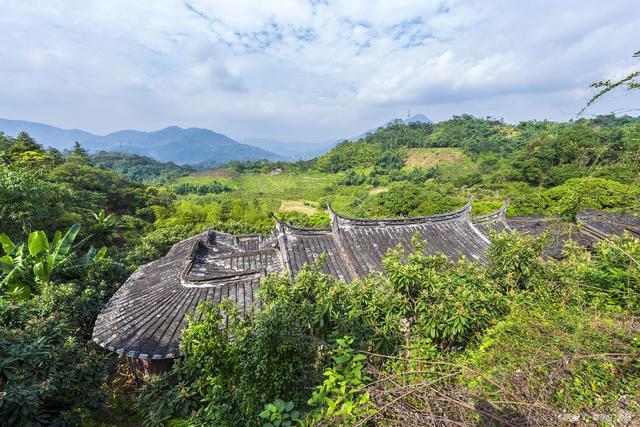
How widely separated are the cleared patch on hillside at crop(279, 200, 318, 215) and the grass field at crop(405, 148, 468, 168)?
3412cm

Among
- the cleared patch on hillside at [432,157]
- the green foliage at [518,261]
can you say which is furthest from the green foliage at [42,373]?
the cleared patch on hillside at [432,157]

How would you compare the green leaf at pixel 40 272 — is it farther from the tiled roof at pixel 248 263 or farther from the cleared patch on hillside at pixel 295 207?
the cleared patch on hillside at pixel 295 207

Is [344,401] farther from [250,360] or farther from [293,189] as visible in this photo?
[293,189]

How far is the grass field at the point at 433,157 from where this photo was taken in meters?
67.6

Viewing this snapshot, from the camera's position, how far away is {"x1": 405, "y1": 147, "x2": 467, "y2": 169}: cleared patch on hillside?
222ft

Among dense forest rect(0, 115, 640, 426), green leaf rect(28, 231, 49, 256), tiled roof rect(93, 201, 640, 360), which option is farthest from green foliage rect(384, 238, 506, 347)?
green leaf rect(28, 231, 49, 256)

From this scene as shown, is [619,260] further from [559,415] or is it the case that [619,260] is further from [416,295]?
[559,415]

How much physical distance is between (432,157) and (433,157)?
254mm

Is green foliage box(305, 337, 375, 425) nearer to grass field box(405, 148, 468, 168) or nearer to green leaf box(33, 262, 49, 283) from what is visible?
green leaf box(33, 262, 49, 283)

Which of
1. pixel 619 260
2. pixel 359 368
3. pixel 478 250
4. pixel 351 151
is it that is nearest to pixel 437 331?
pixel 359 368

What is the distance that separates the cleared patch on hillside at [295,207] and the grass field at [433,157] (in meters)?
34.1

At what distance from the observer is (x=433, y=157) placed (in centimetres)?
7150

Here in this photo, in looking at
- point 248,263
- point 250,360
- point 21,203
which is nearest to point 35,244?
point 21,203

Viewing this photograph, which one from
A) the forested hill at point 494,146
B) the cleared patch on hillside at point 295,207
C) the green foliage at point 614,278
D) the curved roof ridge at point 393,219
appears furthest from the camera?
the cleared patch on hillside at point 295,207
